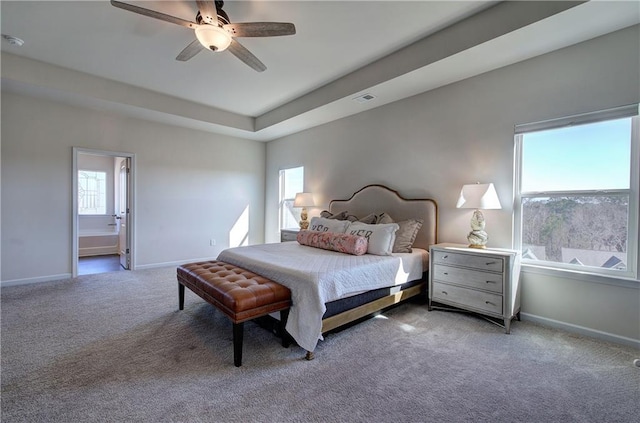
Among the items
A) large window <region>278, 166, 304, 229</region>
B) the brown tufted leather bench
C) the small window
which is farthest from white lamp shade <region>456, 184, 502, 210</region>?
the small window

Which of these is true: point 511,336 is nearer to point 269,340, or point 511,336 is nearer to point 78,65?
point 269,340

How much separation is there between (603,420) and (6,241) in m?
6.32

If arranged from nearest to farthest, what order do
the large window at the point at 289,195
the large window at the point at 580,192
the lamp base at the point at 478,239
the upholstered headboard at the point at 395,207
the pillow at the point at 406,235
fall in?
the large window at the point at 580,192 → the lamp base at the point at 478,239 → the pillow at the point at 406,235 → the upholstered headboard at the point at 395,207 → the large window at the point at 289,195

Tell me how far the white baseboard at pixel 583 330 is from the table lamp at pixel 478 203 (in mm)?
830

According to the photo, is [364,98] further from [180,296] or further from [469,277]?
[180,296]

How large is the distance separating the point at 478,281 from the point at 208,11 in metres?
3.32

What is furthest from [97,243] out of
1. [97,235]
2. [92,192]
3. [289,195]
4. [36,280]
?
[289,195]

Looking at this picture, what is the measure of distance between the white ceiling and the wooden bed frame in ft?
4.55

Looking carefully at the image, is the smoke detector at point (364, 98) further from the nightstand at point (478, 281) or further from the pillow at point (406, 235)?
the nightstand at point (478, 281)

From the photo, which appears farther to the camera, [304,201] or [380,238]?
[304,201]

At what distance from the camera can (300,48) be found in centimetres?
310

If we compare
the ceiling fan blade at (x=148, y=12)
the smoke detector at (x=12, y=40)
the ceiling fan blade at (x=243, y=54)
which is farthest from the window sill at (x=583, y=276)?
the smoke detector at (x=12, y=40)

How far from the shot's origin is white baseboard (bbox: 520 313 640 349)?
232 centimetres

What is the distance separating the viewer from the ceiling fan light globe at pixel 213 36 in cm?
225
